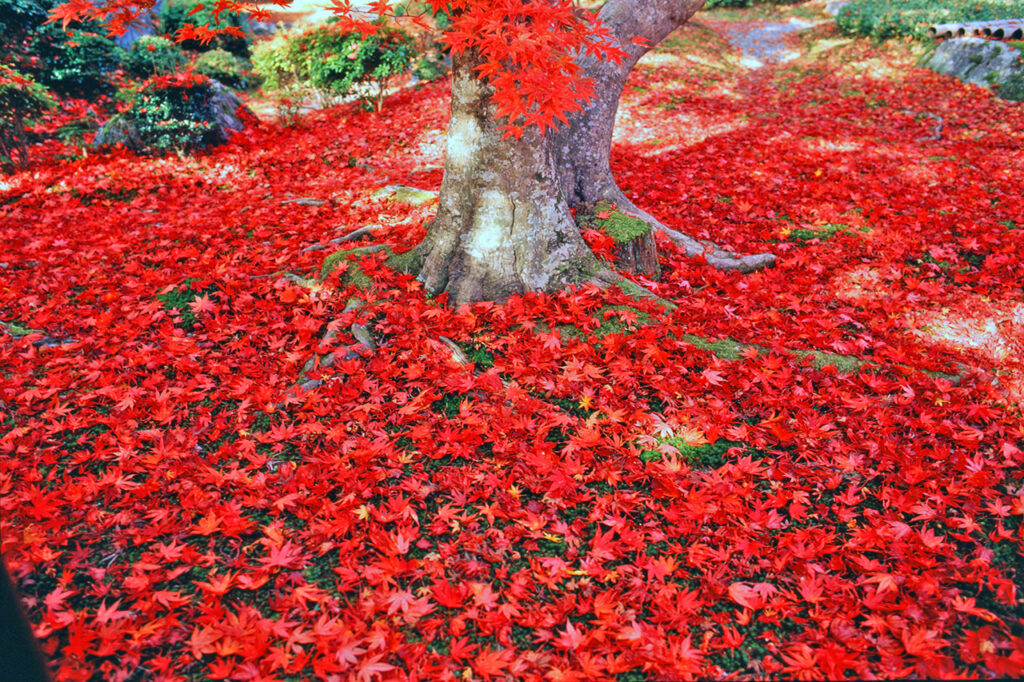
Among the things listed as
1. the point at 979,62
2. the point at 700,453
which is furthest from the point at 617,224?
the point at 979,62

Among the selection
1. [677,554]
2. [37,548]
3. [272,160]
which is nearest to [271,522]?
[37,548]

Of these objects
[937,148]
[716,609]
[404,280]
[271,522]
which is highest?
[937,148]

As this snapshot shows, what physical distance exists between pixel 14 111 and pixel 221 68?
5.33m

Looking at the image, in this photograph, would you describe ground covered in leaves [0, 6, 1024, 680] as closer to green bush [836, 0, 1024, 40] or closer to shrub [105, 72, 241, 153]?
shrub [105, 72, 241, 153]

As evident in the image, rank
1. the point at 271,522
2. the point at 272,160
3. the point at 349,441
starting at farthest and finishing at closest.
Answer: the point at 272,160
the point at 349,441
the point at 271,522

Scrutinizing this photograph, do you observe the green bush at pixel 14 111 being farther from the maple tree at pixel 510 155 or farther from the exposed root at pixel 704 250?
the exposed root at pixel 704 250

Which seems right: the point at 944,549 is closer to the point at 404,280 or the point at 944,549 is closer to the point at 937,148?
the point at 404,280

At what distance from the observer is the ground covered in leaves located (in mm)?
2195

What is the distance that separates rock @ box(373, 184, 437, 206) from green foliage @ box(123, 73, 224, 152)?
154 inches

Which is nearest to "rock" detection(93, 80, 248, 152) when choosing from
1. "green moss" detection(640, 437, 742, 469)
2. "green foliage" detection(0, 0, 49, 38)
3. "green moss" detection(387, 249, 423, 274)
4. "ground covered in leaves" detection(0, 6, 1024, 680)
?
"green foliage" detection(0, 0, 49, 38)

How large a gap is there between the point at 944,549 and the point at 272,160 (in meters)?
8.71

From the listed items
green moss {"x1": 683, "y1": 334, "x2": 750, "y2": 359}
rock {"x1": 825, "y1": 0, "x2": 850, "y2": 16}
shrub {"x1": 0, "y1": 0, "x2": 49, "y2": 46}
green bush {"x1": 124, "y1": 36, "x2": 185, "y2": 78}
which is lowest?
green moss {"x1": 683, "y1": 334, "x2": 750, "y2": 359}

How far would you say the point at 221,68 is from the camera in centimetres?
1195

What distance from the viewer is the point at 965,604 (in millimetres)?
2230
